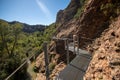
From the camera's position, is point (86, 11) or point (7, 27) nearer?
point (86, 11)

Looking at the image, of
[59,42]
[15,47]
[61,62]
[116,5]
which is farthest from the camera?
[15,47]

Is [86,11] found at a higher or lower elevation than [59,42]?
higher

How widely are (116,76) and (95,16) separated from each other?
9875 mm

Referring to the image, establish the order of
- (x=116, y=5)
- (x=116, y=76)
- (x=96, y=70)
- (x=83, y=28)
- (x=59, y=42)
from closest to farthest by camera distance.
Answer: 1. (x=116, y=76)
2. (x=96, y=70)
3. (x=116, y=5)
4. (x=83, y=28)
5. (x=59, y=42)

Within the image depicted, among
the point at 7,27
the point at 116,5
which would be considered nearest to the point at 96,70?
the point at 116,5

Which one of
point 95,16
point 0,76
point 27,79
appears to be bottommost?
point 27,79

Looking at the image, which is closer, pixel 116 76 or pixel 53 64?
pixel 116 76

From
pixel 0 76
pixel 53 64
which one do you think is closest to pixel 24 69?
pixel 0 76

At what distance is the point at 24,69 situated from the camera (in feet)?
65.8

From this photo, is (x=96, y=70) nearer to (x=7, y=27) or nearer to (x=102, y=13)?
(x=102, y=13)

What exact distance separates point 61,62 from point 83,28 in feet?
13.5

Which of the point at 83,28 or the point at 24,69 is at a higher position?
the point at 83,28

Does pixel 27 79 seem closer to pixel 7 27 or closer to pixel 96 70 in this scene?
pixel 7 27

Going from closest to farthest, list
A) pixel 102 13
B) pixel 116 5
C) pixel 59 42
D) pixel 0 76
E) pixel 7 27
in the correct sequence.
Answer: pixel 116 5, pixel 102 13, pixel 0 76, pixel 59 42, pixel 7 27
